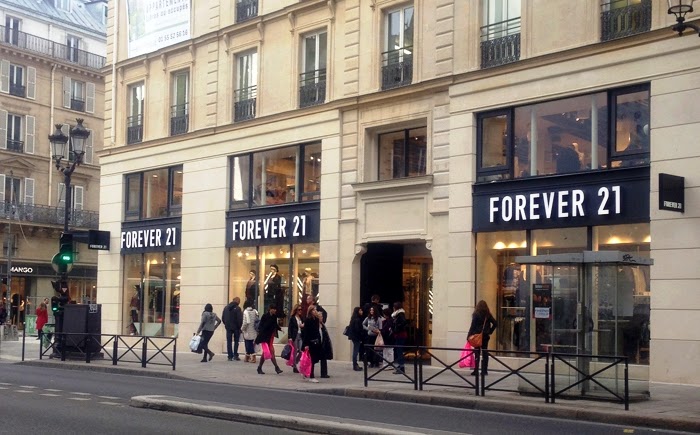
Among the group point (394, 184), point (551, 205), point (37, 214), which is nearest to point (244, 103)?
point (394, 184)

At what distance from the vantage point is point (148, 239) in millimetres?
31891

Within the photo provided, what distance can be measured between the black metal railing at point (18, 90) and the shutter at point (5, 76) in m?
0.27

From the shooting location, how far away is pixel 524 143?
2178cm

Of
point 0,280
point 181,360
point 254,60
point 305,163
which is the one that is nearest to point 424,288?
point 305,163

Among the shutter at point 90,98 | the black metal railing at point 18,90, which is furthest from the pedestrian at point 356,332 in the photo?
the shutter at point 90,98

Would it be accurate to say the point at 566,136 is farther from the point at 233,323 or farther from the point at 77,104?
the point at 77,104

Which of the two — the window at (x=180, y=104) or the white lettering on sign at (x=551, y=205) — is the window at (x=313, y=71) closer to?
the window at (x=180, y=104)

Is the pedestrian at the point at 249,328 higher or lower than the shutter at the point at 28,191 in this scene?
lower

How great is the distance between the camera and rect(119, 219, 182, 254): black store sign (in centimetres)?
3091

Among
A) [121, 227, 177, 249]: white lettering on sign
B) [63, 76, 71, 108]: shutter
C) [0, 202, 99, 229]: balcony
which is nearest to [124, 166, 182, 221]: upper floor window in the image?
[121, 227, 177, 249]: white lettering on sign

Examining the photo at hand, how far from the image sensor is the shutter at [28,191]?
53.6 m

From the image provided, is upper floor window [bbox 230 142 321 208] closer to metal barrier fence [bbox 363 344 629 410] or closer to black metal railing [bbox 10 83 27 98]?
metal barrier fence [bbox 363 344 629 410]

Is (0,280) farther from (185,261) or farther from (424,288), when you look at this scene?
(424,288)

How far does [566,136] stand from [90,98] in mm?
43220
